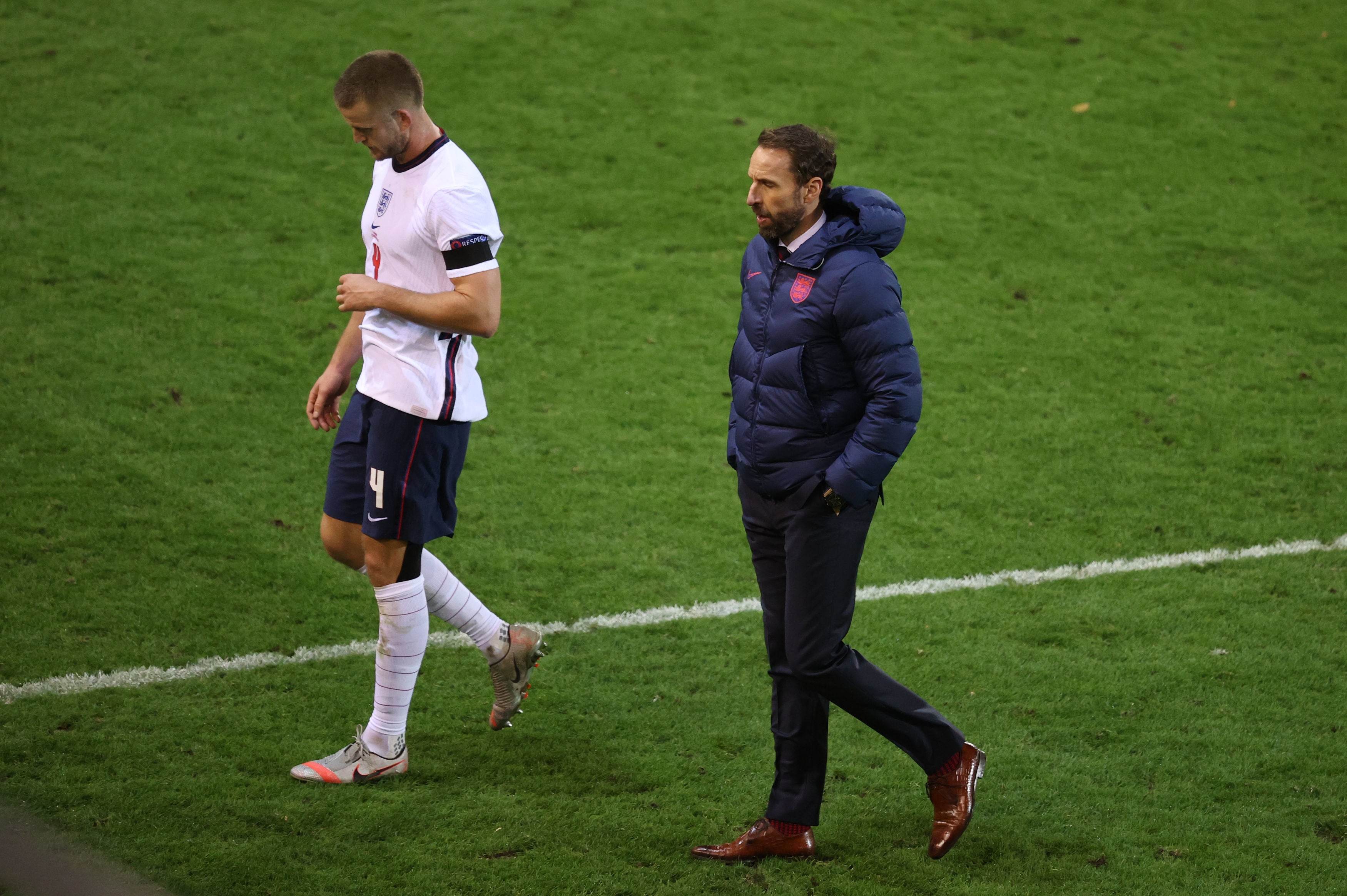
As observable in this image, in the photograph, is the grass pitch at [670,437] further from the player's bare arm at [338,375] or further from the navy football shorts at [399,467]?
the player's bare arm at [338,375]

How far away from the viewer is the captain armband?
339cm

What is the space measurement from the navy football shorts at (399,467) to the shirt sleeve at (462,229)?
47 cm

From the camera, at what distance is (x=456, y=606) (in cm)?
392

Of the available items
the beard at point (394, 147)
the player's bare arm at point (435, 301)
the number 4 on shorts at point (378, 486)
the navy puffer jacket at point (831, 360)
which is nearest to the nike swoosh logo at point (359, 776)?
the number 4 on shorts at point (378, 486)

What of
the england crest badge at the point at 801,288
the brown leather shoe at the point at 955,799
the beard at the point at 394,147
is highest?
the beard at the point at 394,147

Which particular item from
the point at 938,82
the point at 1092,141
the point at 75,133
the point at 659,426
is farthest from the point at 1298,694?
the point at 75,133

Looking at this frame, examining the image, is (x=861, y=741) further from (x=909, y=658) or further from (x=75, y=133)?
(x=75, y=133)

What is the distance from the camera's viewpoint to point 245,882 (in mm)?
3139

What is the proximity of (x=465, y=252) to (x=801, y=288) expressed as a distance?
963mm

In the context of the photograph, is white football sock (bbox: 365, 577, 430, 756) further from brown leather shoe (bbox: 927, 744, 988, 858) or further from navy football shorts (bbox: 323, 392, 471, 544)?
brown leather shoe (bbox: 927, 744, 988, 858)

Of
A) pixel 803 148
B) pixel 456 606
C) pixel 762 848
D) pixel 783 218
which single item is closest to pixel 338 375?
pixel 456 606

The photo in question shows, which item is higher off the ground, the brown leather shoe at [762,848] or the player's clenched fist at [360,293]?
the player's clenched fist at [360,293]

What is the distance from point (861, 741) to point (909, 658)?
1.93 ft

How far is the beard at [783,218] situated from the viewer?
121 inches
